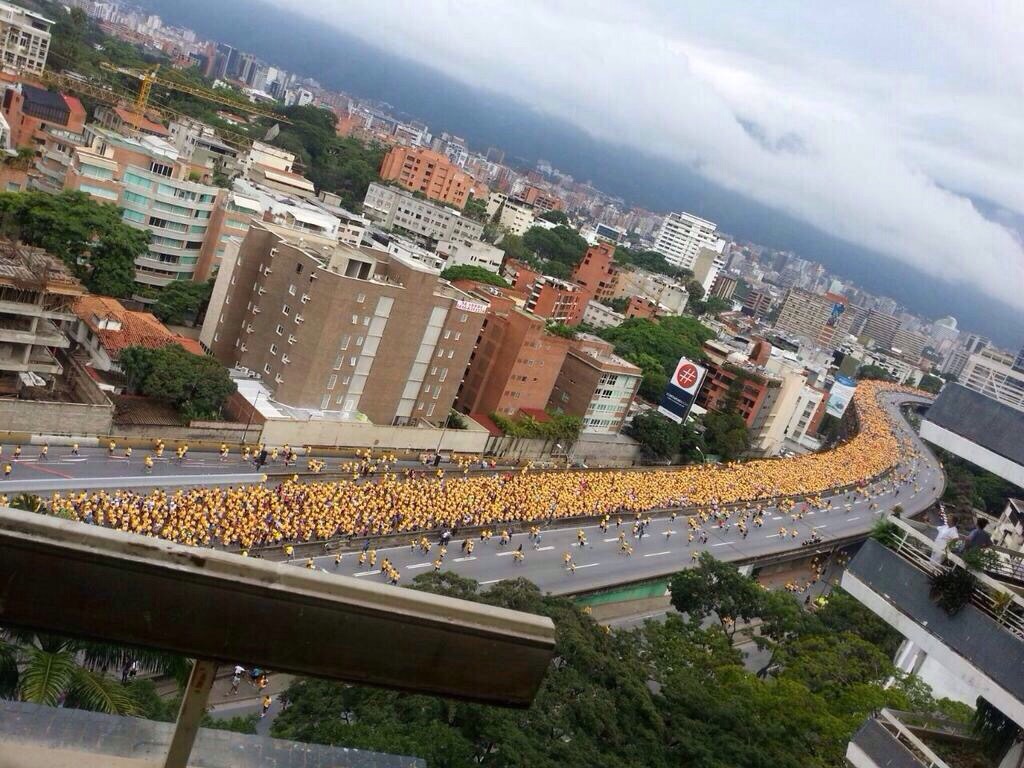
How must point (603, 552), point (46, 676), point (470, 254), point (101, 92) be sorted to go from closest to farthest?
point (46, 676) → point (603, 552) → point (101, 92) → point (470, 254)

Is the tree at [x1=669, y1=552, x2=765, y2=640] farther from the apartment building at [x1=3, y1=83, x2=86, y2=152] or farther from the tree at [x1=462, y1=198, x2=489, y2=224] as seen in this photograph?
the tree at [x1=462, y1=198, x2=489, y2=224]

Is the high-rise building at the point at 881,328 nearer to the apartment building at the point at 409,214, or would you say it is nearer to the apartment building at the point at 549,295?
the apartment building at the point at 409,214

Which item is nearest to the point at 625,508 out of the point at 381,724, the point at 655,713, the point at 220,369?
the point at 220,369

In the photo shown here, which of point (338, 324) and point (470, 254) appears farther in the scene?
point (470, 254)

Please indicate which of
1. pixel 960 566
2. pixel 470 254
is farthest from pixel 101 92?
pixel 960 566

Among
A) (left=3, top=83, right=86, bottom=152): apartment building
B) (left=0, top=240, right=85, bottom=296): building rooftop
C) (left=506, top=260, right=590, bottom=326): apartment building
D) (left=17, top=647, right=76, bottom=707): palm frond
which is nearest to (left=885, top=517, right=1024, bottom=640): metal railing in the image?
(left=17, top=647, right=76, bottom=707): palm frond

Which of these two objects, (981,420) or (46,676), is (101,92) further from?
(981,420)

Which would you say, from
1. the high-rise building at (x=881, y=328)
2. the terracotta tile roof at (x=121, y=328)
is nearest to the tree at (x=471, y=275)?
the terracotta tile roof at (x=121, y=328)
